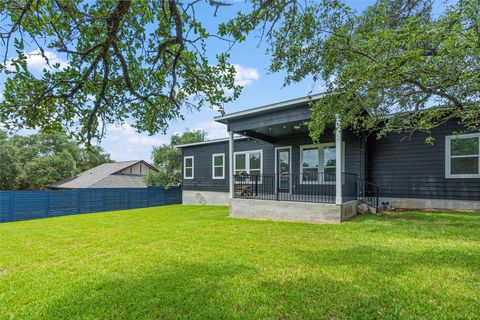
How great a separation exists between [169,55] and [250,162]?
389 inches

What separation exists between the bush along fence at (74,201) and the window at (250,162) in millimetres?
6610

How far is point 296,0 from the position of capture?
336 cm

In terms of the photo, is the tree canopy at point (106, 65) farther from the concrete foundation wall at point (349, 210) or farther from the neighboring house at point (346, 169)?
the concrete foundation wall at point (349, 210)

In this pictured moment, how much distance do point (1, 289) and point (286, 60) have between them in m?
6.51

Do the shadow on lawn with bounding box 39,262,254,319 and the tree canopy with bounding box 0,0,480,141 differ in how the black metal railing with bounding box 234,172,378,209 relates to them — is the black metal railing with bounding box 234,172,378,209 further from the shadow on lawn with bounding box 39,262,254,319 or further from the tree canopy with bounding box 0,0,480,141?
the shadow on lawn with bounding box 39,262,254,319

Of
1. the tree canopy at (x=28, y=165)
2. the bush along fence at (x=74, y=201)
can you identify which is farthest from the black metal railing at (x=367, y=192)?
the tree canopy at (x=28, y=165)

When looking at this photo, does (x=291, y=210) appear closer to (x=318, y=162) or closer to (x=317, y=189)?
(x=317, y=189)

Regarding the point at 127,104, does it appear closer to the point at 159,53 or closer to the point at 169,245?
the point at 159,53

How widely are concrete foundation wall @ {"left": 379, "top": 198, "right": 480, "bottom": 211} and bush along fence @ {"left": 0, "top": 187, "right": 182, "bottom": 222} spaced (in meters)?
13.5

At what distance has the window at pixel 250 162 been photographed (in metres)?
13.0

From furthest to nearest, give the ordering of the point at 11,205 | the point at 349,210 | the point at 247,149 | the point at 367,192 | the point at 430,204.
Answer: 1. the point at 247,149
2. the point at 11,205
3. the point at 367,192
4. the point at 430,204
5. the point at 349,210

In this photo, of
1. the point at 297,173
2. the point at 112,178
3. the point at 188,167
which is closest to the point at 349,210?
the point at 297,173

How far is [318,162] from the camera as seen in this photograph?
10.4m

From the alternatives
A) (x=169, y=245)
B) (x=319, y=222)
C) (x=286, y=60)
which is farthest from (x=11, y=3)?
(x=319, y=222)
